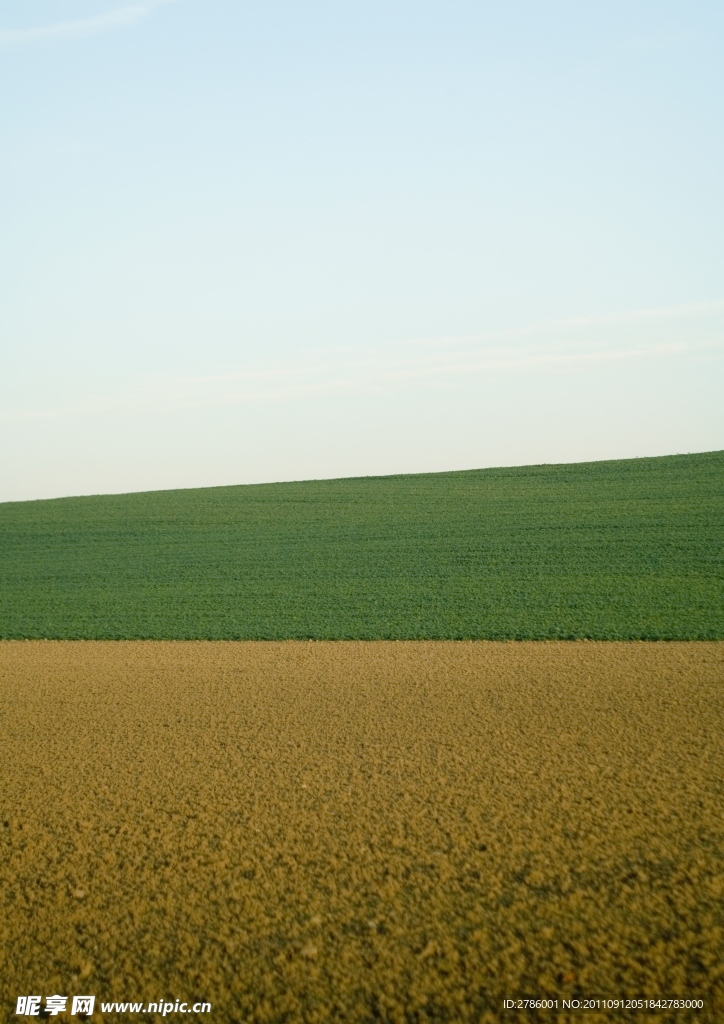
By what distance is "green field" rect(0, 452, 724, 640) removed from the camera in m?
17.7

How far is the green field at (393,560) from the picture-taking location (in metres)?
17.7

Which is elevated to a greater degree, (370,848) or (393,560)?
(393,560)

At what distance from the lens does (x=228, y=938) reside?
5.21 metres

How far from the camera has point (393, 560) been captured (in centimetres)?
2447

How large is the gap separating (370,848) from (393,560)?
59.5 feet

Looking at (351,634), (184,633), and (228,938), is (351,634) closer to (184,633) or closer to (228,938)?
(184,633)

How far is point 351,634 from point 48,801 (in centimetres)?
934

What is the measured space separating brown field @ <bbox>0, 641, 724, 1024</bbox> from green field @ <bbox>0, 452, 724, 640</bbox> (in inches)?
218

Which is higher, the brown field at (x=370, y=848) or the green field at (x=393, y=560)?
the green field at (x=393, y=560)

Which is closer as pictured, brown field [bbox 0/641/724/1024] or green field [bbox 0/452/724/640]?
brown field [bbox 0/641/724/1024]

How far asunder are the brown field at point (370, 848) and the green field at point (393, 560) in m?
5.53

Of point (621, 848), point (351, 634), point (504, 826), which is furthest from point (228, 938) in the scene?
point (351, 634)

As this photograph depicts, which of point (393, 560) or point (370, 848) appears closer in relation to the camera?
point (370, 848)

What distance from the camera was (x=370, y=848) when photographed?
6.40 m
